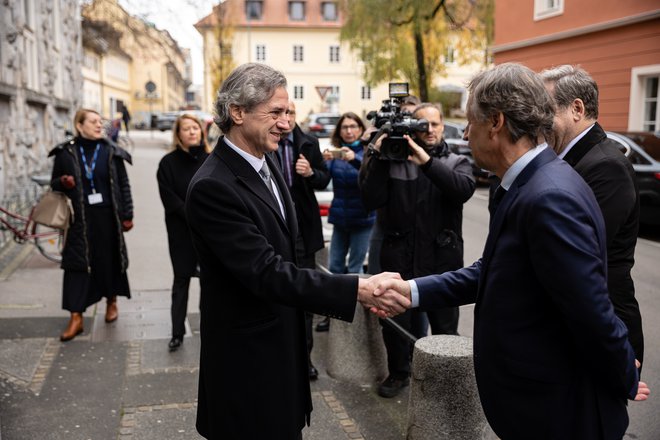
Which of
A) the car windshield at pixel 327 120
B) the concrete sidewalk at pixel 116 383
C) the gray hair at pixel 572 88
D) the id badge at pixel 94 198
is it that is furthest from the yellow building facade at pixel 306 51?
the gray hair at pixel 572 88

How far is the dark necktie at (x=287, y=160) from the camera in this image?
5.17m

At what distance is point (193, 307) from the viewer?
23.4 feet

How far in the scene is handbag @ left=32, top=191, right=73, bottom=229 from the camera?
6000mm

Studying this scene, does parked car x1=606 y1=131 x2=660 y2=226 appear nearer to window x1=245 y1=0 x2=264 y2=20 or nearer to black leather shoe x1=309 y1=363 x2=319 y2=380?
black leather shoe x1=309 y1=363 x2=319 y2=380

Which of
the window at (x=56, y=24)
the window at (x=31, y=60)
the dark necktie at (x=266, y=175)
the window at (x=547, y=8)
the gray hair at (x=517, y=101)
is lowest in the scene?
the dark necktie at (x=266, y=175)

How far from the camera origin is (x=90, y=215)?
6.15 metres

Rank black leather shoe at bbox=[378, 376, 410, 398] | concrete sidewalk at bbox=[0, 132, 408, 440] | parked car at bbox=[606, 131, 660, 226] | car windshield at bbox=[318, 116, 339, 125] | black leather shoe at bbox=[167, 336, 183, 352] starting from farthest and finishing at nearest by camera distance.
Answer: car windshield at bbox=[318, 116, 339, 125], parked car at bbox=[606, 131, 660, 226], black leather shoe at bbox=[167, 336, 183, 352], black leather shoe at bbox=[378, 376, 410, 398], concrete sidewalk at bbox=[0, 132, 408, 440]

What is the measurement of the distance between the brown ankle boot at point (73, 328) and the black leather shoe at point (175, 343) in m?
0.89

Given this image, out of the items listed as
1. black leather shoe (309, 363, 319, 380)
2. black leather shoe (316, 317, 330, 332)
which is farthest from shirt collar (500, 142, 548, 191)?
black leather shoe (316, 317, 330, 332)

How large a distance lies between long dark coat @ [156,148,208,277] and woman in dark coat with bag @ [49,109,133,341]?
67 cm

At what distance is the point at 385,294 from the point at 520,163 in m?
0.89

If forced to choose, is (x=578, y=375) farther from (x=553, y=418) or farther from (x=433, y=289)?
(x=433, y=289)

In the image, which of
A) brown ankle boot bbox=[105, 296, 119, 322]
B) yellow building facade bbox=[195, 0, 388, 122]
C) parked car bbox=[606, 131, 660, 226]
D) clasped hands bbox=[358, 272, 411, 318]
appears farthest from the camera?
A: yellow building facade bbox=[195, 0, 388, 122]

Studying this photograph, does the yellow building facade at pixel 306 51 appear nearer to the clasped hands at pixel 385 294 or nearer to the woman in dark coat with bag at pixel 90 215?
the woman in dark coat with bag at pixel 90 215
